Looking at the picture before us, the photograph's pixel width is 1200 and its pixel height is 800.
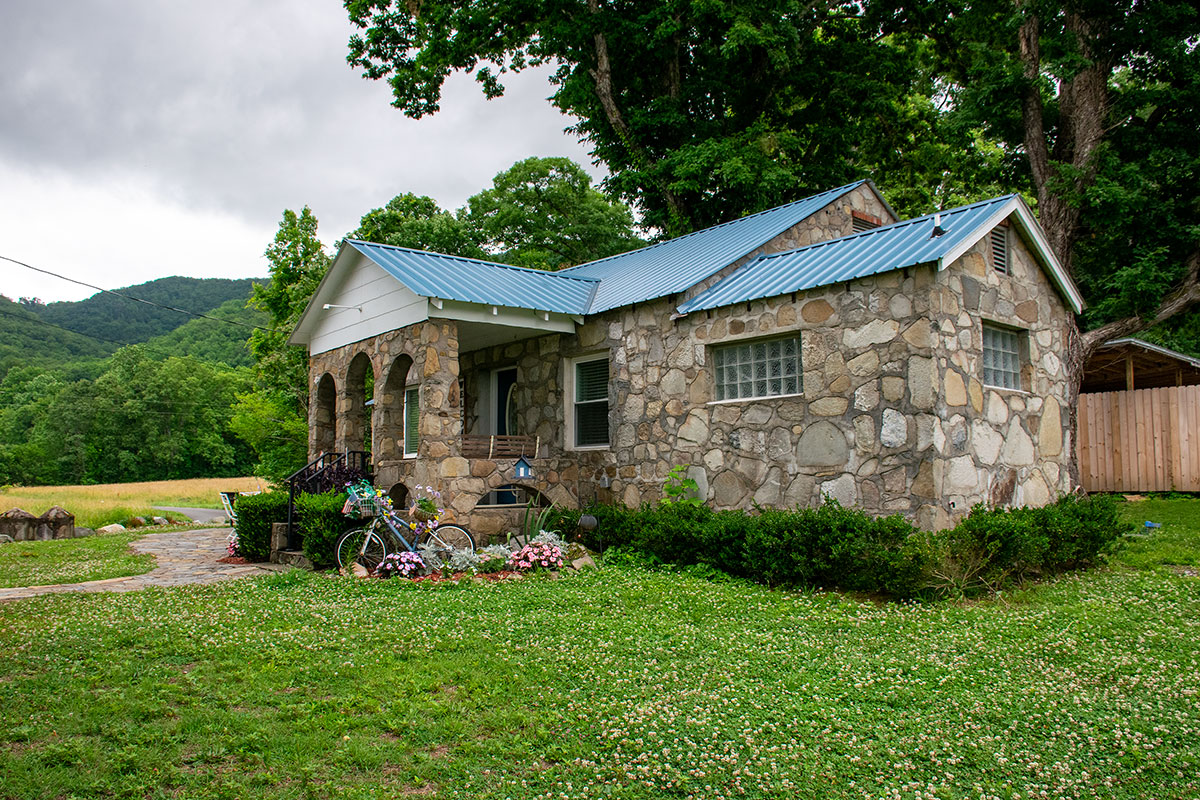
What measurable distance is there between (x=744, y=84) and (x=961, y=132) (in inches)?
241

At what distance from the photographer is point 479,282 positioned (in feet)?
37.0

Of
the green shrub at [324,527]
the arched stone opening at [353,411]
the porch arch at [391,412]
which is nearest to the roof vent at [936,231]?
the porch arch at [391,412]

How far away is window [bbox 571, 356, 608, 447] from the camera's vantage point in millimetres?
11625

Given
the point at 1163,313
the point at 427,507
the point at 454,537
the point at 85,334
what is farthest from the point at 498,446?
the point at 85,334

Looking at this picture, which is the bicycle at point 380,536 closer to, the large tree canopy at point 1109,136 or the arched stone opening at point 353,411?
the arched stone opening at point 353,411

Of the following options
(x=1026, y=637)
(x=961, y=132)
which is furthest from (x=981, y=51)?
(x=1026, y=637)

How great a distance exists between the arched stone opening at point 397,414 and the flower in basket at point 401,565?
2.74 meters

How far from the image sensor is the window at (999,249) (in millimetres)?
9133

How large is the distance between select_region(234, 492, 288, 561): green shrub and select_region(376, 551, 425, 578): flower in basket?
3.10 meters

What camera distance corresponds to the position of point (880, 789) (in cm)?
358

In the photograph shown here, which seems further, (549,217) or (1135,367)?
(549,217)

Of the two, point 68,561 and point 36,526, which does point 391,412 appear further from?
point 36,526

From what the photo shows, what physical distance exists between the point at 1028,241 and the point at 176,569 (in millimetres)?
11448

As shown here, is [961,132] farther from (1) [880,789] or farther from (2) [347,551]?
(1) [880,789]
